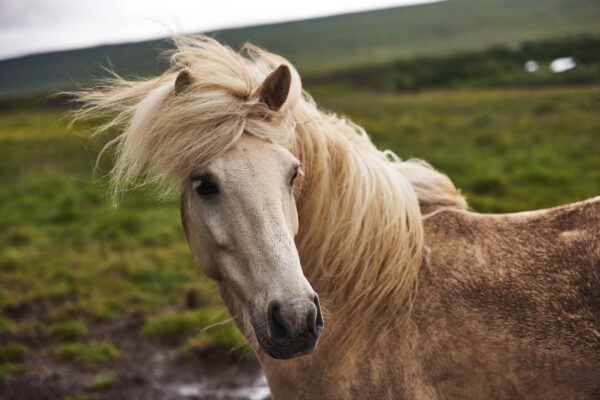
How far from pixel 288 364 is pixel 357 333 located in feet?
1.21

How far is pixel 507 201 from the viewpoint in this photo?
885cm

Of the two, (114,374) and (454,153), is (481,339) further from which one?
(454,153)

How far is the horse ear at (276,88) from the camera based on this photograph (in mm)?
2223

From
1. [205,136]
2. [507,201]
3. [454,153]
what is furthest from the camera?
[454,153]

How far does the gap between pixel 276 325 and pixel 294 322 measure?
0.31 ft

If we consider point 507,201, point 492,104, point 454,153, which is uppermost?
point 507,201

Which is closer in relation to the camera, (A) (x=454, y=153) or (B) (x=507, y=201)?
(B) (x=507, y=201)

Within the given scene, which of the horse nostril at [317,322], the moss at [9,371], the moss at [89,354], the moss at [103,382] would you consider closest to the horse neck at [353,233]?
the horse nostril at [317,322]

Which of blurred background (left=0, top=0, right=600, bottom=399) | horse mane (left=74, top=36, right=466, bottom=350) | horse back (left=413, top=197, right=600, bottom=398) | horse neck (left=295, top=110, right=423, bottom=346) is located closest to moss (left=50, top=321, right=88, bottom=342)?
blurred background (left=0, top=0, right=600, bottom=399)

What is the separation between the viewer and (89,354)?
16.8 feet

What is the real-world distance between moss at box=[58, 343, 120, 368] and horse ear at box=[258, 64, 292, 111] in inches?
154

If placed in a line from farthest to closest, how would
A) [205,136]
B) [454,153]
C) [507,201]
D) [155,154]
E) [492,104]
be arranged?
[492,104], [454,153], [507,201], [155,154], [205,136]

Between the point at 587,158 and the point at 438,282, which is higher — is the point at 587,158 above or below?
below

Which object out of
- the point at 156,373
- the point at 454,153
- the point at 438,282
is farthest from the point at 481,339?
the point at 454,153
